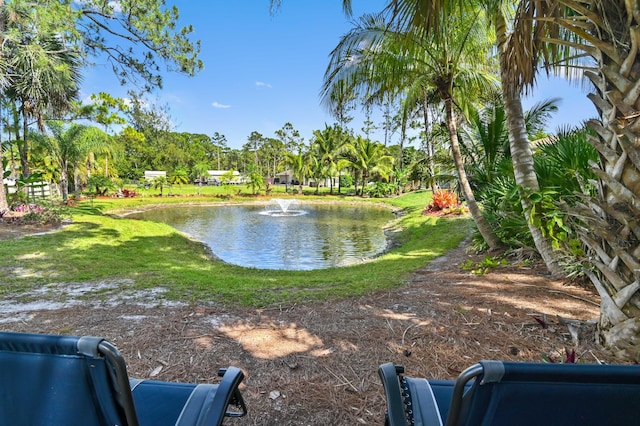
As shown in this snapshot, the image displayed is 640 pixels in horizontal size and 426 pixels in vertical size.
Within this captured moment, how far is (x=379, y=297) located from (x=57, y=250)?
711 cm

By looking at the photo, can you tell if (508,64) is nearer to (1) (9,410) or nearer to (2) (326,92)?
(2) (326,92)

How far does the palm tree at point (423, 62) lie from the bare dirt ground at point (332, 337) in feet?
9.91

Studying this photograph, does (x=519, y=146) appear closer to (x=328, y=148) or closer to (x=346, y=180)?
(x=328, y=148)

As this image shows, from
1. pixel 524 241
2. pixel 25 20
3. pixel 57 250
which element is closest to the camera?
pixel 524 241

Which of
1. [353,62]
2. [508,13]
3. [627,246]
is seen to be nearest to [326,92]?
[353,62]

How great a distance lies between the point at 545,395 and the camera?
3.07ft

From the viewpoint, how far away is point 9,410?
1080mm

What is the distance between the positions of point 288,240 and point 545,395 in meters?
11.0

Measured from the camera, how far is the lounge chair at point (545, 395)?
2.91 feet

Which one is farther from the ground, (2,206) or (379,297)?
(2,206)

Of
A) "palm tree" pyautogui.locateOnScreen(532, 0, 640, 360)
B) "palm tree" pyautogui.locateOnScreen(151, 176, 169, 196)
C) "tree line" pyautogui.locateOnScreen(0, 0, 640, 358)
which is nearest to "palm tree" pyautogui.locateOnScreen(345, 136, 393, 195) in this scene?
"palm tree" pyautogui.locateOnScreen(151, 176, 169, 196)

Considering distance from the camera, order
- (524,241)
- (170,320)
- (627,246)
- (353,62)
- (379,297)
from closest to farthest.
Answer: (627,246) < (170,320) < (379,297) < (524,241) < (353,62)

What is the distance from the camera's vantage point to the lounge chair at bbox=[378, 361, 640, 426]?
0.89 meters

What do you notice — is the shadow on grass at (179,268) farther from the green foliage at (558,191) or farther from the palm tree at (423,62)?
the palm tree at (423,62)
